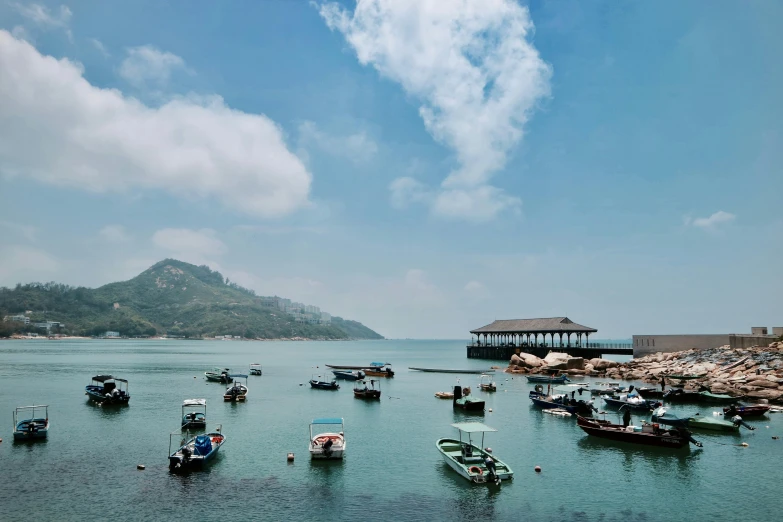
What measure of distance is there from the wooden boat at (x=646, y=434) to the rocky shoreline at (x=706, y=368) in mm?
31078

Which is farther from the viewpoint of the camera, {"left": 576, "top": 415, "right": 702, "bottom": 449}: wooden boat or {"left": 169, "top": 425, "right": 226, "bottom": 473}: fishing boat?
{"left": 576, "top": 415, "right": 702, "bottom": 449}: wooden boat

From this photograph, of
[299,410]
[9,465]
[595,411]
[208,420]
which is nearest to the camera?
[9,465]

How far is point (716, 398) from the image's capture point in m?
60.0

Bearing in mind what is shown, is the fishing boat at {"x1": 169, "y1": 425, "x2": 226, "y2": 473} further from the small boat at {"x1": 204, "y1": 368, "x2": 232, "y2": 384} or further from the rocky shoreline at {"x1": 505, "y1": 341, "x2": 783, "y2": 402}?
the rocky shoreline at {"x1": 505, "y1": 341, "x2": 783, "y2": 402}

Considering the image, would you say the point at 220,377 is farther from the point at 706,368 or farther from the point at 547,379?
the point at 706,368

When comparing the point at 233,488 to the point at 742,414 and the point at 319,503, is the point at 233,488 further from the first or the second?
the point at 742,414

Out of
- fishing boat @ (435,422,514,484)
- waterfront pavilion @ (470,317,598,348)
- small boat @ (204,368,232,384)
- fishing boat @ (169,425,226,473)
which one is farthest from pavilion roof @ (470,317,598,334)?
fishing boat @ (169,425,226,473)

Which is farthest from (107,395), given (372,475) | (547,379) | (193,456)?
(547,379)

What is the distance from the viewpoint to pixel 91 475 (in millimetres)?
30438

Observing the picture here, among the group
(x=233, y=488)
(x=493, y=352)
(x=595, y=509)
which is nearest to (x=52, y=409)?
(x=233, y=488)

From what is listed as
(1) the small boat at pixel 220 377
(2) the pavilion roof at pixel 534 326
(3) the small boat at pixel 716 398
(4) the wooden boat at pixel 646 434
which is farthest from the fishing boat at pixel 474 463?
(2) the pavilion roof at pixel 534 326

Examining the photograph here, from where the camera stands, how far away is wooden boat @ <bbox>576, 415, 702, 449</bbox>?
125 ft

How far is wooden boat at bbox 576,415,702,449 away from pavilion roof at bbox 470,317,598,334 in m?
77.7

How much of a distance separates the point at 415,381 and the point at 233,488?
224 ft
